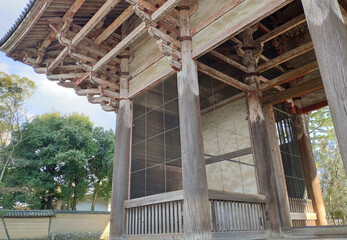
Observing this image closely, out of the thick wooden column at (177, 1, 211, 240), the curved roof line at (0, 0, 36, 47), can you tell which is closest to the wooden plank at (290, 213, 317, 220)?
the thick wooden column at (177, 1, 211, 240)

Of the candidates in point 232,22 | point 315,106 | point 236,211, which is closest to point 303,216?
point 236,211

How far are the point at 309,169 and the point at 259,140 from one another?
276 centimetres

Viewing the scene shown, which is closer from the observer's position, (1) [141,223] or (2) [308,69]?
(1) [141,223]

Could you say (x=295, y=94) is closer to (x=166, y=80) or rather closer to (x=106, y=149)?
(x=166, y=80)

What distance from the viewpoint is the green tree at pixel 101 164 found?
760 inches

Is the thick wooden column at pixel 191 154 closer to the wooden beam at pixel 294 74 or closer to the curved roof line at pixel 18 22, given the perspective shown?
the wooden beam at pixel 294 74

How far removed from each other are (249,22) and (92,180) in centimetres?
1796

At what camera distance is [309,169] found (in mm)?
7273

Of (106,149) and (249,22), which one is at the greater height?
(106,149)

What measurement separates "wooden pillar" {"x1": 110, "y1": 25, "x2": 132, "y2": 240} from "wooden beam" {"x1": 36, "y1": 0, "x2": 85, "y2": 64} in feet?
4.71

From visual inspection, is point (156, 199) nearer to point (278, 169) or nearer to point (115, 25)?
point (278, 169)

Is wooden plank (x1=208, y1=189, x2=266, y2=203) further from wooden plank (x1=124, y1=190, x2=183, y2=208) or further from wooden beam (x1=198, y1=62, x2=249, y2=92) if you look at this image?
wooden beam (x1=198, y1=62, x2=249, y2=92)

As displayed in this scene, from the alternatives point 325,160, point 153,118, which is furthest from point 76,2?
point 325,160

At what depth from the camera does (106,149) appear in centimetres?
1980
